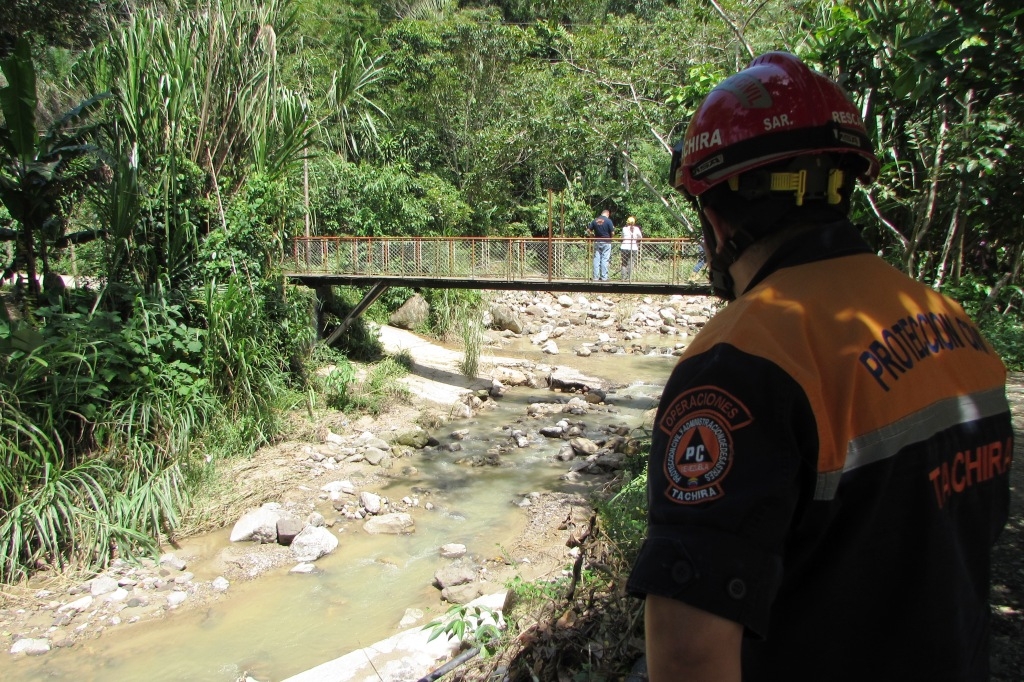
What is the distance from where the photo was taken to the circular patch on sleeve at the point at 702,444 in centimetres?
88

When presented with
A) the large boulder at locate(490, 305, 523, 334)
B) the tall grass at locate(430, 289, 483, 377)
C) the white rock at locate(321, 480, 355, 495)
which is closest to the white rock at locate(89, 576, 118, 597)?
the white rock at locate(321, 480, 355, 495)

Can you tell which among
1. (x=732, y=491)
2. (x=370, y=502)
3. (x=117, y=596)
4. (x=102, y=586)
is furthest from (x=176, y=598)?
(x=732, y=491)

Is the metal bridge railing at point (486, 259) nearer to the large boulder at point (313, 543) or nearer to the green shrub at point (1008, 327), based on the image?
the green shrub at point (1008, 327)

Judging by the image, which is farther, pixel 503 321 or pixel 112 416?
pixel 503 321

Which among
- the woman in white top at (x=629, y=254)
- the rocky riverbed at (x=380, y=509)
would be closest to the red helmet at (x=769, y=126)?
the rocky riverbed at (x=380, y=509)

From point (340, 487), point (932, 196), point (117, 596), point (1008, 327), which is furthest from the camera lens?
point (1008, 327)

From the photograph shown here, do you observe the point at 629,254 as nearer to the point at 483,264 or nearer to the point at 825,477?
the point at 483,264

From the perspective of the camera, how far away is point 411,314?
16.5 meters

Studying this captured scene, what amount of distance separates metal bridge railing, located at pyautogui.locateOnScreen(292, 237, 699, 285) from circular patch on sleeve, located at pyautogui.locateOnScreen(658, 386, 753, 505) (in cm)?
1056

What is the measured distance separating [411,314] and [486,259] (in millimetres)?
3857

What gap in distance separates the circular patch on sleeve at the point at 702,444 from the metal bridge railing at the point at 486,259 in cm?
1056

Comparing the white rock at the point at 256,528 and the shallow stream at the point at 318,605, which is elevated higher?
the white rock at the point at 256,528

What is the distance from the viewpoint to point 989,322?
7934 millimetres

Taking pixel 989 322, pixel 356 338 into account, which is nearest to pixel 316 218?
pixel 356 338
